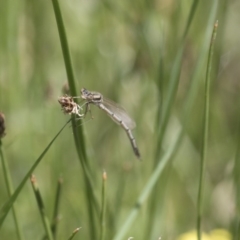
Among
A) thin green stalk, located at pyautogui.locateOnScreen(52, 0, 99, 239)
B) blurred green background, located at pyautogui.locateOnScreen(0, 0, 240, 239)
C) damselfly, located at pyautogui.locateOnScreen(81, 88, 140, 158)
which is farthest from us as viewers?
blurred green background, located at pyautogui.locateOnScreen(0, 0, 240, 239)

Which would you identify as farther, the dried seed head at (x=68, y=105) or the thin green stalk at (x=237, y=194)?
the thin green stalk at (x=237, y=194)

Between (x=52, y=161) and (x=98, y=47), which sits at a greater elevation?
(x=98, y=47)

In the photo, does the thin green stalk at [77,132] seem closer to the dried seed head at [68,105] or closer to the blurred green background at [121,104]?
the dried seed head at [68,105]

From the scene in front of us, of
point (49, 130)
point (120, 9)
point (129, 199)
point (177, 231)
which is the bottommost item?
point (177, 231)

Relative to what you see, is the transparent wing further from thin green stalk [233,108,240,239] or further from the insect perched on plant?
thin green stalk [233,108,240,239]

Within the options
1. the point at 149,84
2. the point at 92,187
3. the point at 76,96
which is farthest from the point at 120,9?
the point at 76,96

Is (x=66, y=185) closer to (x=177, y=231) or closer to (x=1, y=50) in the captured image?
(x=177, y=231)

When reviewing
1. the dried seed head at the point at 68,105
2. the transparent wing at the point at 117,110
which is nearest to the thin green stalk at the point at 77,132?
the dried seed head at the point at 68,105

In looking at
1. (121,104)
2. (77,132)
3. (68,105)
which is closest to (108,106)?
(77,132)

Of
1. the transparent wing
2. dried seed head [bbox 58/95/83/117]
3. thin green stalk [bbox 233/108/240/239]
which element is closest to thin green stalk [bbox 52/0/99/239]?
dried seed head [bbox 58/95/83/117]
